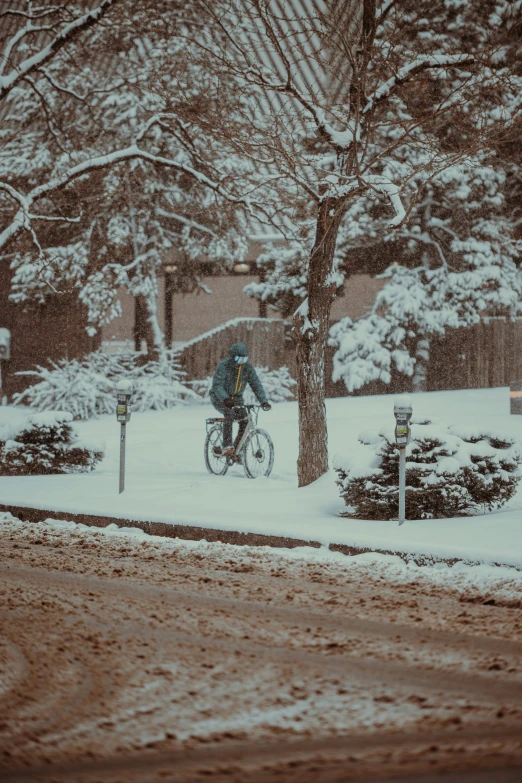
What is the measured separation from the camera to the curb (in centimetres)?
804

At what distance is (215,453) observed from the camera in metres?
14.1

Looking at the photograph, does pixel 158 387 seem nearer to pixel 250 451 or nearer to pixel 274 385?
pixel 274 385

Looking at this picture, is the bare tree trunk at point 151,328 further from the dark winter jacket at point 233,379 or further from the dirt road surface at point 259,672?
the dirt road surface at point 259,672

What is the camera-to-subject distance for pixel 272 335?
25.9 meters

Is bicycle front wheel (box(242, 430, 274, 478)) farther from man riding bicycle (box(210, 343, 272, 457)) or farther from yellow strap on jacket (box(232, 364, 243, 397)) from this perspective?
yellow strap on jacket (box(232, 364, 243, 397))

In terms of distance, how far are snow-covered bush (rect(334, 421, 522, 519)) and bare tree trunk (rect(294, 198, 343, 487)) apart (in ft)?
7.08

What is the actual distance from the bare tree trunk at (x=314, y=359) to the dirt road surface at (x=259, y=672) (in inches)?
169

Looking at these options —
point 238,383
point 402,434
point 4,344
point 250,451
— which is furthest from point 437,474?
point 4,344

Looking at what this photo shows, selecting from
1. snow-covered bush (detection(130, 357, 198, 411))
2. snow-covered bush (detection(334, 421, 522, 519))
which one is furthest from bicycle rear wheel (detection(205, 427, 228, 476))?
snow-covered bush (detection(130, 357, 198, 411))

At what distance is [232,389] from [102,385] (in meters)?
9.62

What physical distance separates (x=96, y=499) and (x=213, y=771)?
25.9 ft

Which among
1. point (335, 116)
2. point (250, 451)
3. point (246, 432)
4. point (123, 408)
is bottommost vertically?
point (250, 451)

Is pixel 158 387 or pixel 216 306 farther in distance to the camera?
pixel 216 306

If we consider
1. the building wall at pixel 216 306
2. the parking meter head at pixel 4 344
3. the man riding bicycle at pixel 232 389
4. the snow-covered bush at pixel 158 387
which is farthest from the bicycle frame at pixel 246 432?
the building wall at pixel 216 306
